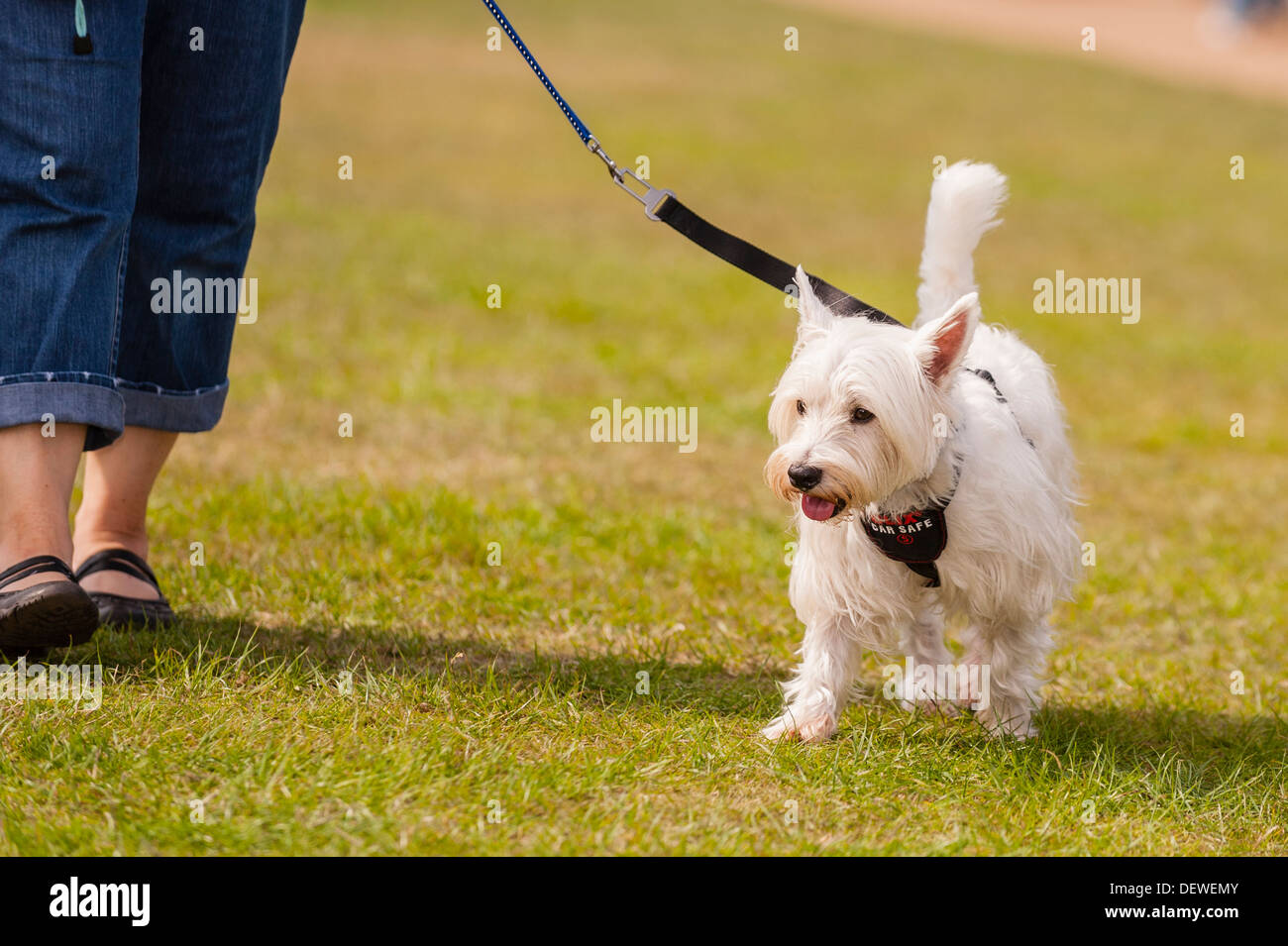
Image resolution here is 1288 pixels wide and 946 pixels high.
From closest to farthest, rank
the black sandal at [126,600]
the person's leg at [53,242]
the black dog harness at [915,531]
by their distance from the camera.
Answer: the person's leg at [53,242] < the black dog harness at [915,531] < the black sandal at [126,600]

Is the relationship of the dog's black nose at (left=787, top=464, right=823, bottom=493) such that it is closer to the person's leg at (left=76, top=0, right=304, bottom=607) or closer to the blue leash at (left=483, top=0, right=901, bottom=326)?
the blue leash at (left=483, top=0, right=901, bottom=326)

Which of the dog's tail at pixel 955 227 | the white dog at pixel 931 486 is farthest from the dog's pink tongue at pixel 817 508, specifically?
the dog's tail at pixel 955 227

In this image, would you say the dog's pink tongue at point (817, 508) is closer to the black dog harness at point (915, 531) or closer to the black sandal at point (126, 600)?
the black dog harness at point (915, 531)

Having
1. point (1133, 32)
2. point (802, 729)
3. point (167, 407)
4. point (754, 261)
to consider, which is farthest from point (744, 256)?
point (1133, 32)

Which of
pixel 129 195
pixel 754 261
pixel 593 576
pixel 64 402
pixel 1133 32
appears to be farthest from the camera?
pixel 1133 32

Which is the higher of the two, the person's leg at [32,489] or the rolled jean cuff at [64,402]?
the rolled jean cuff at [64,402]

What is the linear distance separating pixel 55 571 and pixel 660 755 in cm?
150

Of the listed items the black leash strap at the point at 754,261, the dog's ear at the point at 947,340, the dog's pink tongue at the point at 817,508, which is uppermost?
the black leash strap at the point at 754,261

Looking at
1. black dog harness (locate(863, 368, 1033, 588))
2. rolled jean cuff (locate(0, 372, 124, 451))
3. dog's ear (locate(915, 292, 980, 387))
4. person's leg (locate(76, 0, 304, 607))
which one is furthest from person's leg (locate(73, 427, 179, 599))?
dog's ear (locate(915, 292, 980, 387))

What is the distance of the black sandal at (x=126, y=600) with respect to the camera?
379 cm

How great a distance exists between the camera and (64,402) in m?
3.22

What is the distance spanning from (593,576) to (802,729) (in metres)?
1.51

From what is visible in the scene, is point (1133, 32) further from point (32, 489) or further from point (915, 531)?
point (32, 489)
